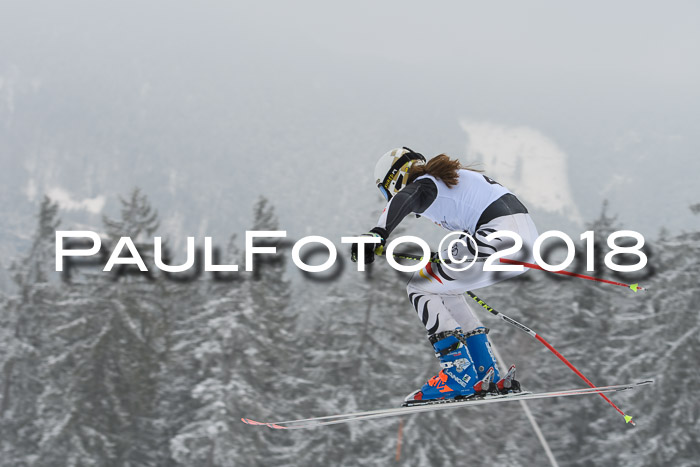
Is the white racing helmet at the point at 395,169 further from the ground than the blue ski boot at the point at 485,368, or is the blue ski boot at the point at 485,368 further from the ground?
the white racing helmet at the point at 395,169

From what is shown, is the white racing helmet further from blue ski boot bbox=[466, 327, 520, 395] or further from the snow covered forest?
the snow covered forest

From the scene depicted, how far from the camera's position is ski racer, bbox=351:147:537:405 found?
5.36 meters

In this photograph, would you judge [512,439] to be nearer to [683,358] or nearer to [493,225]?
[683,358]

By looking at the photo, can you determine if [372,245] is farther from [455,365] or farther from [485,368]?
[485,368]

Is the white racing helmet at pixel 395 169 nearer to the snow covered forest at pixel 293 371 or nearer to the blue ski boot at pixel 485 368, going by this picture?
the blue ski boot at pixel 485 368

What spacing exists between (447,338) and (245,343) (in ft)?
48.6

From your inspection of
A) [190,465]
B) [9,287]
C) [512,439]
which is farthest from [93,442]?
[9,287]

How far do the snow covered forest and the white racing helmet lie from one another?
47.0 feet

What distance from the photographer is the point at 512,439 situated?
74.2ft

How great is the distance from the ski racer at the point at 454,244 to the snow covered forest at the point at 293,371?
530 inches

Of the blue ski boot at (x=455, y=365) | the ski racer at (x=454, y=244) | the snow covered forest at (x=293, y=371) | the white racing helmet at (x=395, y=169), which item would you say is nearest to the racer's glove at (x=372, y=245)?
the ski racer at (x=454, y=244)

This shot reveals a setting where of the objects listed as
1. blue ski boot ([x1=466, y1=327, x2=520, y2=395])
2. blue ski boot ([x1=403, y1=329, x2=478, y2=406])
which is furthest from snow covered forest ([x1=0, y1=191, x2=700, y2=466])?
blue ski boot ([x1=403, y1=329, x2=478, y2=406])

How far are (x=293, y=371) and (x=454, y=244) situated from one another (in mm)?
16986

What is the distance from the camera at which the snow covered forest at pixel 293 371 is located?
62.0ft
